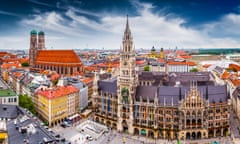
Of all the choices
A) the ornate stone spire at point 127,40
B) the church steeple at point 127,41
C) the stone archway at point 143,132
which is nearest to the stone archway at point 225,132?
the stone archway at point 143,132

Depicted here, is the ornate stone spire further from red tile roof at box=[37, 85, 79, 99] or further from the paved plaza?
red tile roof at box=[37, 85, 79, 99]

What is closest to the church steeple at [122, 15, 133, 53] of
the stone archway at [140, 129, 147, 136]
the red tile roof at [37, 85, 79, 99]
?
the stone archway at [140, 129, 147, 136]

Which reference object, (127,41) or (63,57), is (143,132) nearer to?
(127,41)

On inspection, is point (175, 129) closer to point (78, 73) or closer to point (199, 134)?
point (199, 134)

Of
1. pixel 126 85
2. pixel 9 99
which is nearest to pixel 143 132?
pixel 126 85

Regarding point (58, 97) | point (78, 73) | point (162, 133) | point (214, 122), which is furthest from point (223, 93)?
point (78, 73)

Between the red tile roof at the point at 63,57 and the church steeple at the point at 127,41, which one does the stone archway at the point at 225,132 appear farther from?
the red tile roof at the point at 63,57
